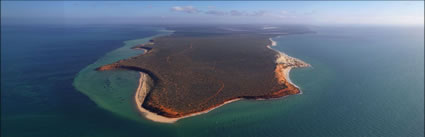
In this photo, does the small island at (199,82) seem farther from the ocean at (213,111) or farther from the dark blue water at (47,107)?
the dark blue water at (47,107)

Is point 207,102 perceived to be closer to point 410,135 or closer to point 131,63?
point 410,135

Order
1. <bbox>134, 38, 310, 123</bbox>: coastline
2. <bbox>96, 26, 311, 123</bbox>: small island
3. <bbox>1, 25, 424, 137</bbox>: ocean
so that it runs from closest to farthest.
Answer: <bbox>1, 25, 424, 137</bbox>: ocean, <bbox>134, 38, 310, 123</bbox>: coastline, <bbox>96, 26, 311, 123</bbox>: small island

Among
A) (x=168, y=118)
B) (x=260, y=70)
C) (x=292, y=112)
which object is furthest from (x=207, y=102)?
(x=260, y=70)

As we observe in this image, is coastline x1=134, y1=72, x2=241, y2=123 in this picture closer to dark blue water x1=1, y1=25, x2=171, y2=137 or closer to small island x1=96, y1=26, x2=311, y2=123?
small island x1=96, y1=26, x2=311, y2=123

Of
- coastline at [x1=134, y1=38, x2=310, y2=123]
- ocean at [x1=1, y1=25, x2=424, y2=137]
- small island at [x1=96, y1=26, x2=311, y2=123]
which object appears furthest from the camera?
small island at [x1=96, y1=26, x2=311, y2=123]

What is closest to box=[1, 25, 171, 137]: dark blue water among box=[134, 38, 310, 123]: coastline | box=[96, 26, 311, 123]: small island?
box=[134, 38, 310, 123]: coastline

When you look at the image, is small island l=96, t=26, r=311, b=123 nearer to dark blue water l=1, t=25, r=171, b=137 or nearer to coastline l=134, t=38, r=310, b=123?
coastline l=134, t=38, r=310, b=123

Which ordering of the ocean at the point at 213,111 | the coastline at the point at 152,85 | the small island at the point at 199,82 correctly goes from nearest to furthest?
the ocean at the point at 213,111 < the coastline at the point at 152,85 < the small island at the point at 199,82

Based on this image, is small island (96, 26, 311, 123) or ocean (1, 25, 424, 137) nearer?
ocean (1, 25, 424, 137)

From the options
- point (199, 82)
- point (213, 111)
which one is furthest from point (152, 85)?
point (213, 111)

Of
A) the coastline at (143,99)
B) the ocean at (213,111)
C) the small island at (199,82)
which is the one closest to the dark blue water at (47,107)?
the ocean at (213,111)

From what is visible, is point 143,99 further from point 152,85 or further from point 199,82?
point 199,82

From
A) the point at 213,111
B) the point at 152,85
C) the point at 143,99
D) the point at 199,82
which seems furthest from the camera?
the point at 199,82
